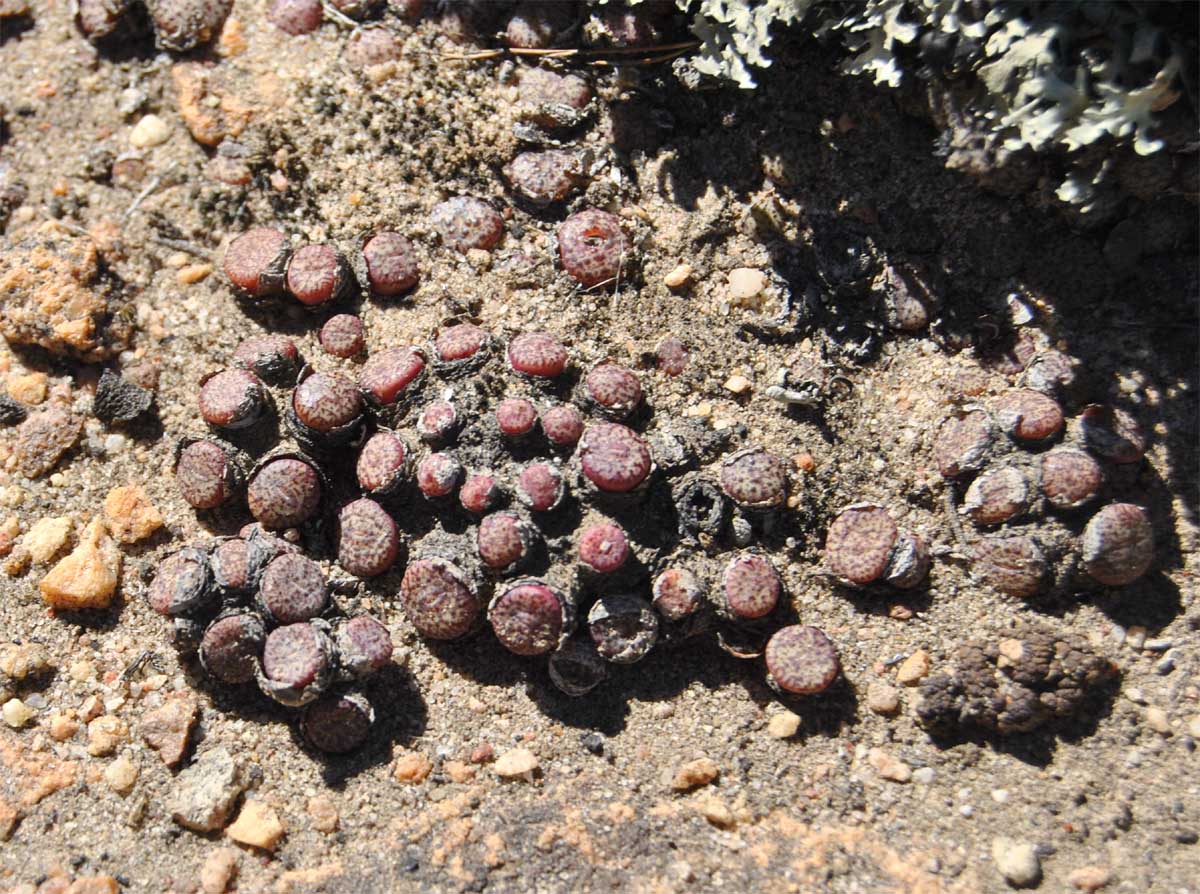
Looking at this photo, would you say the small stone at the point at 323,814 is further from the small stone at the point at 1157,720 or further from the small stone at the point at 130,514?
the small stone at the point at 1157,720

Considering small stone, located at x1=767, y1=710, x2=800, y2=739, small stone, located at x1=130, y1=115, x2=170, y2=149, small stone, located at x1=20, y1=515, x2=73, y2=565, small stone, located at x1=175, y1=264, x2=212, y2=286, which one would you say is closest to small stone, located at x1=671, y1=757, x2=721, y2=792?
small stone, located at x1=767, y1=710, x2=800, y2=739

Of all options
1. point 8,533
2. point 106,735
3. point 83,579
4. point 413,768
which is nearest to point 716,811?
point 413,768

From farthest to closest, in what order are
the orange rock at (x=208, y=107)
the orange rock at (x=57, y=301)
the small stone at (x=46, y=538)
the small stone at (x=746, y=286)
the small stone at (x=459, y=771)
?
the orange rock at (x=208, y=107) → the orange rock at (x=57, y=301) → the small stone at (x=746, y=286) → the small stone at (x=46, y=538) → the small stone at (x=459, y=771)

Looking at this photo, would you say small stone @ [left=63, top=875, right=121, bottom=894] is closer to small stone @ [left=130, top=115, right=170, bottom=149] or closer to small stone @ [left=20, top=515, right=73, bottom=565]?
small stone @ [left=20, top=515, right=73, bottom=565]

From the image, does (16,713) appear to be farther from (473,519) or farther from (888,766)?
(888,766)

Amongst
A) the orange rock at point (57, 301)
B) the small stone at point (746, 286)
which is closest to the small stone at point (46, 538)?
the orange rock at point (57, 301)

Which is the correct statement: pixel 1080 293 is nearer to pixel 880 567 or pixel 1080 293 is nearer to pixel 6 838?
pixel 880 567
